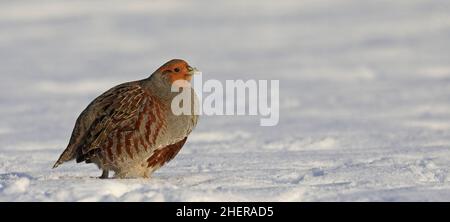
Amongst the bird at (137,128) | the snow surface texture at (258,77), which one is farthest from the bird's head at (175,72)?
the snow surface texture at (258,77)

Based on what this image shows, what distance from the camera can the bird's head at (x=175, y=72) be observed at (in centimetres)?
605

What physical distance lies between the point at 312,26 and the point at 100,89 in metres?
7.73

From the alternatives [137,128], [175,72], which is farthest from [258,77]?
[137,128]

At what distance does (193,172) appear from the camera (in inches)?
257

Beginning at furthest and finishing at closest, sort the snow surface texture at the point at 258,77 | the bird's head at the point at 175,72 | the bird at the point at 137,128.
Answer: the bird's head at the point at 175,72
the bird at the point at 137,128
the snow surface texture at the point at 258,77

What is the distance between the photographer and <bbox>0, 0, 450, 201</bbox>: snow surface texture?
5.39 m

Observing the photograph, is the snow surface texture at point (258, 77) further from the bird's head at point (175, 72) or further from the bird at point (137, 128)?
the bird's head at point (175, 72)

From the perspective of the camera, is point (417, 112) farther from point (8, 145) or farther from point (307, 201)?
point (307, 201)

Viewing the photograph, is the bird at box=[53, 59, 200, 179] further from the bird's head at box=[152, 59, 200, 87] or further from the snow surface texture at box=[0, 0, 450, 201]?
the snow surface texture at box=[0, 0, 450, 201]

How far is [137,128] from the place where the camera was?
232 inches

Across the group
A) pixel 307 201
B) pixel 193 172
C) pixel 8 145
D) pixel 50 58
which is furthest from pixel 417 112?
pixel 50 58

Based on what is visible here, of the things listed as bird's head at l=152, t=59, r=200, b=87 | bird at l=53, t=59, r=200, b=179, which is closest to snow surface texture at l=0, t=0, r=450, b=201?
bird at l=53, t=59, r=200, b=179

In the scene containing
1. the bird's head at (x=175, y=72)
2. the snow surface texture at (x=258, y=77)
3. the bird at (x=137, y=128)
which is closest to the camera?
the snow surface texture at (x=258, y=77)

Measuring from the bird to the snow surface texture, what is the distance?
19cm
